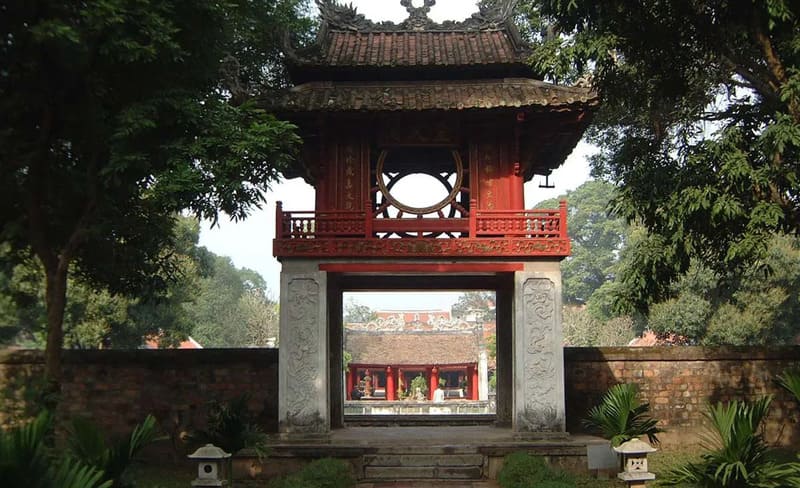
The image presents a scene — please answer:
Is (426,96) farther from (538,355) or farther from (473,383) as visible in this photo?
(473,383)

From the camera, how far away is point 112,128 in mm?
12570

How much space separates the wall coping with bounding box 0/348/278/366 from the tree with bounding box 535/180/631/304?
5499cm

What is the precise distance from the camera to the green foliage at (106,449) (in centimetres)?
870

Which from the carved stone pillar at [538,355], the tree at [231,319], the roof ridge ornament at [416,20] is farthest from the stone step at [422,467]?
the tree at [231,319]

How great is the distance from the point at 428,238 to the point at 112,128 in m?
5.70

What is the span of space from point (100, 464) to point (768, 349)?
15011 mm

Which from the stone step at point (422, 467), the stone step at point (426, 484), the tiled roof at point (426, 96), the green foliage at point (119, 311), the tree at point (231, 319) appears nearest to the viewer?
the stone step at point (426, 484)

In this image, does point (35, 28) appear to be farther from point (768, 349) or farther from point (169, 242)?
point (768, 349)

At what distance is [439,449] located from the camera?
47.2 ft

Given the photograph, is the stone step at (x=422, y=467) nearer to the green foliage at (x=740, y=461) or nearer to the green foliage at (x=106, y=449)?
the green foliage at (x=740, y=461)

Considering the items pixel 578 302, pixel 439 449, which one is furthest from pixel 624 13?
pixel 578 302

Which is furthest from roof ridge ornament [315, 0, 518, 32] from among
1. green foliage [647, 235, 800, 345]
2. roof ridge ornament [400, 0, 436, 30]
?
green foliage [647, 235, 800, 345]

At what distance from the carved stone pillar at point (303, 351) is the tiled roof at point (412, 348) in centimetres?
2543

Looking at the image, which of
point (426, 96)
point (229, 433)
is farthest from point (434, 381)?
point (229, 433)
